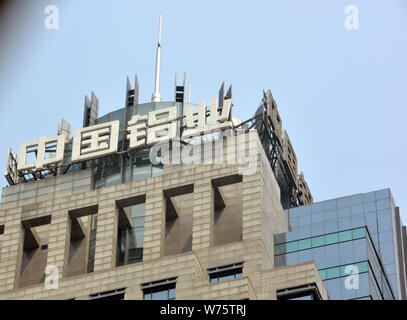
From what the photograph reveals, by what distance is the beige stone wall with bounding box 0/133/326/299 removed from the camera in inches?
3430

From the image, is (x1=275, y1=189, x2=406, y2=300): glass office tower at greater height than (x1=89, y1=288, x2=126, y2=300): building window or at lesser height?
greater

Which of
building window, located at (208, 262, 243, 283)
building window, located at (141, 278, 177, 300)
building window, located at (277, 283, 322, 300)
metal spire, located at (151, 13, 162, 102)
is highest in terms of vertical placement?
metal spire, located at (151, 13, 162, 102)

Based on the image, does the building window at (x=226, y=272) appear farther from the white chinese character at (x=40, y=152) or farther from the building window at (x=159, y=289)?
the white chinese character at (x=40, y=152)

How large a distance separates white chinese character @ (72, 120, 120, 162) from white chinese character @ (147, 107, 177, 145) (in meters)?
3.09

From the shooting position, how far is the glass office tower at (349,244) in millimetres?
96188

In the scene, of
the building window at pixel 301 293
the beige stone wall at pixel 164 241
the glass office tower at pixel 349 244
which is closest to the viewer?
the building window at pixel 301 293

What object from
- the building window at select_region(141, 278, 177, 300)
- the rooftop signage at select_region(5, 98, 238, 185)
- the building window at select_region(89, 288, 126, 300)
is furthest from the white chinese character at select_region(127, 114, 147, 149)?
the building window at select_region(141, 278, 177, 300)

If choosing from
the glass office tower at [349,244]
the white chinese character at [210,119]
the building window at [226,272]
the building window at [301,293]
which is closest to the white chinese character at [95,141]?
the white chinese character at [210,119]

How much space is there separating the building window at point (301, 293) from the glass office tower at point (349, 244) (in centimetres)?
919

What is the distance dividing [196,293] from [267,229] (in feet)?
35.9

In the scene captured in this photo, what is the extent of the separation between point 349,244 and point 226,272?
13597mm

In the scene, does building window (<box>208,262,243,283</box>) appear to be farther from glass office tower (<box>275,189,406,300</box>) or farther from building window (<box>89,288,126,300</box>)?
glass office tower (<box>275,189,406,300</box>)

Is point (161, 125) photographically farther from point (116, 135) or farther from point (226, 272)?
point (226, 272)
